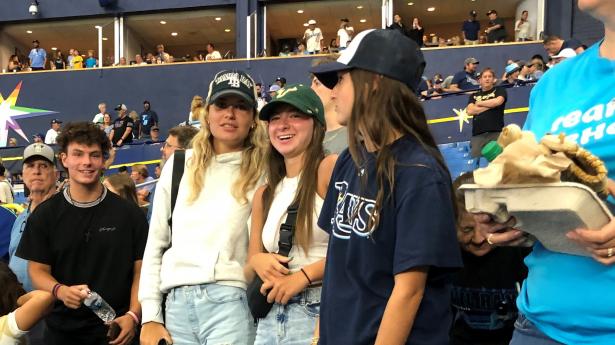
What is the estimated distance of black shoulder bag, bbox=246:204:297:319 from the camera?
230cm

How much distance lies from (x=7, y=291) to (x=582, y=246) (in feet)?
9.36

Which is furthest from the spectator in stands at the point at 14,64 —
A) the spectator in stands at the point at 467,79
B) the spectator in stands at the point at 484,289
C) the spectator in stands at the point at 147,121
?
the spectator in stands at the point at 484,289

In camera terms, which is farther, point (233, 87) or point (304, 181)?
point (233, 87)

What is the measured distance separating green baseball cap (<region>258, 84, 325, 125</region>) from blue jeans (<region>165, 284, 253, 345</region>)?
→ 733 millimetres

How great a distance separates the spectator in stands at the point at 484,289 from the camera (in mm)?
2498

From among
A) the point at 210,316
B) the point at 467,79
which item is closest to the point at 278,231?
the point at 210,316

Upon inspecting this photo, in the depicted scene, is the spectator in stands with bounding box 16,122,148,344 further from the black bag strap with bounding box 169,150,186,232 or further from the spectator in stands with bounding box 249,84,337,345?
the spectator in stands with bounding box 249,84,337,345

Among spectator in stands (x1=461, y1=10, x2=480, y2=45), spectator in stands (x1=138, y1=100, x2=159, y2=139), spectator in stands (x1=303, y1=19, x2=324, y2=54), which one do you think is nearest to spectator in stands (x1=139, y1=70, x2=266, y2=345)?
spectator in stands (x1=138, y1=100, x2=159, y2=139)

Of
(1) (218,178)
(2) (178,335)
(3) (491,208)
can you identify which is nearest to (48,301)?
(2) (178,335)

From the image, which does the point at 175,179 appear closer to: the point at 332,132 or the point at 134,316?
the point at 134,316

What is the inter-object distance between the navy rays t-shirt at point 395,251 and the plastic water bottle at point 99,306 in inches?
61.4

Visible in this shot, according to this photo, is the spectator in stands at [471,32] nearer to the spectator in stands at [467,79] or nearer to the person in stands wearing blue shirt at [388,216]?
the spectator in stands at [467,79]

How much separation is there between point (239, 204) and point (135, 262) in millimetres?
920

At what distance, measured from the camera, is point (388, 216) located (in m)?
1.70
